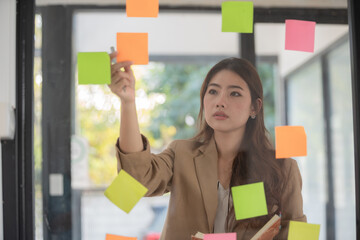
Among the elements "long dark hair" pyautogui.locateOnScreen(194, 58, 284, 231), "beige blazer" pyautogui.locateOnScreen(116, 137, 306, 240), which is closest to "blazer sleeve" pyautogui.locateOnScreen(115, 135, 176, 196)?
"beige blazer" pyautogui.locateOnScreen(116, 137, 306, 240)

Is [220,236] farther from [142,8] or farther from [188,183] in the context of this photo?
[142,8]

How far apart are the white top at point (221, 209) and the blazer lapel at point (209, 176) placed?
1 centimetres

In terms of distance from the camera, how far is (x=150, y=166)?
3.65 feet

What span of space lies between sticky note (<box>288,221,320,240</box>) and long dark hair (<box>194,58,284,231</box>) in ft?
0.30

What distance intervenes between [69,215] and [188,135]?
1.59ft

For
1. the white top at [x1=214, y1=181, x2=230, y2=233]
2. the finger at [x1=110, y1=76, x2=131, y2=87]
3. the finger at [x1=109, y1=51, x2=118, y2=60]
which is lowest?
the white top at [x1=214, y1=181, x2=230, y2=233]

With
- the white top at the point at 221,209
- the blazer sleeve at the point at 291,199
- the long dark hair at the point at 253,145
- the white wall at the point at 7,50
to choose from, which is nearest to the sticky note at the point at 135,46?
the long dark hair at the point at 253,145

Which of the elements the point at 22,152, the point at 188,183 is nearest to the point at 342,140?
the point at 188,183

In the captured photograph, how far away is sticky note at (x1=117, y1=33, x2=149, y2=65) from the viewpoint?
1126 millimetres

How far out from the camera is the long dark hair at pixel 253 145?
1.16 m

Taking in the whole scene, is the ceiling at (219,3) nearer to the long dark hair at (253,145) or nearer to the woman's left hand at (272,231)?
the long dark hair at (253,145)

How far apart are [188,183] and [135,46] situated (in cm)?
49

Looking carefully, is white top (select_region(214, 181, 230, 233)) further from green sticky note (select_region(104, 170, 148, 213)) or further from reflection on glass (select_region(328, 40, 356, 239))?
reflection on glass (select_region(328, 40, 356, 239))

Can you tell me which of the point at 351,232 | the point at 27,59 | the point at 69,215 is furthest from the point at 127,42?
the point at 351,232
